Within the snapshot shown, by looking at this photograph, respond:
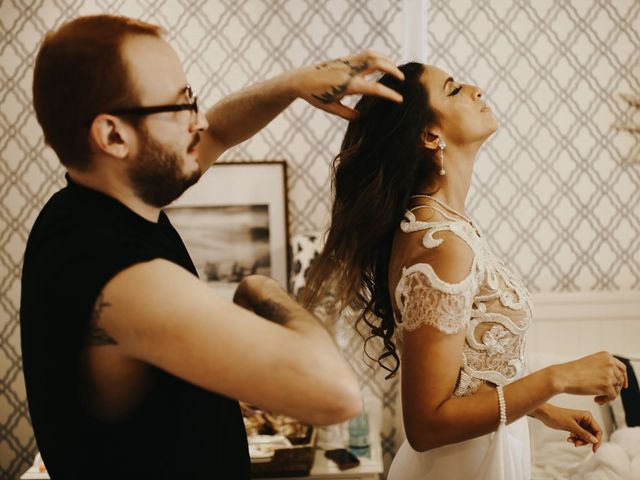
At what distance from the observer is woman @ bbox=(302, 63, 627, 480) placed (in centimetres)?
121

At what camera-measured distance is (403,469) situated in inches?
58.0

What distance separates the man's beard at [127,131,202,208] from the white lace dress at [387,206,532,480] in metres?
0.59

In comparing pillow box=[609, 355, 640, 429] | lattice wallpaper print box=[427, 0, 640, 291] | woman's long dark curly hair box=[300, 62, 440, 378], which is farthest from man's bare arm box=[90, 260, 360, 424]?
lattice wallpaper print box=[427, 0, 640, 291]

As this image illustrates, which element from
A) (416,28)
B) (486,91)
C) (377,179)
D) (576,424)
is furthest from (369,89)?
(486,91)

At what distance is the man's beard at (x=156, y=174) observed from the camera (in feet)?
2.86

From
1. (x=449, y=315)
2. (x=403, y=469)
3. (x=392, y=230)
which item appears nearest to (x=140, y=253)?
(x=449, y=315)

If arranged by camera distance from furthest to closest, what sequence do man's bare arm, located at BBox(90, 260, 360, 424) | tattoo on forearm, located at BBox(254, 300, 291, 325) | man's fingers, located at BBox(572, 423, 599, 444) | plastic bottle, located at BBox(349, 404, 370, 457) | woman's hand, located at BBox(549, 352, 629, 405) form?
plastic bottle, located at BBox(349, 404, 370, 457), man's fingers, located at BBox(572, 423, 599, 444), woman's hand, located at BBox(549, 352, 629, 405), tattoo on forearm, located at BBox(254, 300, 291, 325), man's bare arm, located at BBox(90, 260, 360, 424)

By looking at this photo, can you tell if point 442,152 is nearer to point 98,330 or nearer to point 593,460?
point 98,330

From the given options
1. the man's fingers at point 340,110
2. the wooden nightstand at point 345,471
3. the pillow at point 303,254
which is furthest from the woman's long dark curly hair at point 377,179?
the wooden nightstand at point 345,471

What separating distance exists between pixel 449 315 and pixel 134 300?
2.40 feet

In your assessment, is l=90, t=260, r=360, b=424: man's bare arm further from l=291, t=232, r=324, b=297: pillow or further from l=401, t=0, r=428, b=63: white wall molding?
l=401, t=0, r=428, b=63: white wall molding

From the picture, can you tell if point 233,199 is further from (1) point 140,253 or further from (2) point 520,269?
(1) point 140,253

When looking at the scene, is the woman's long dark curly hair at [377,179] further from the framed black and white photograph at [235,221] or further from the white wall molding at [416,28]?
the framed black and white photograph at [235,221]

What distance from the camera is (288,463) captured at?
2328 mm
